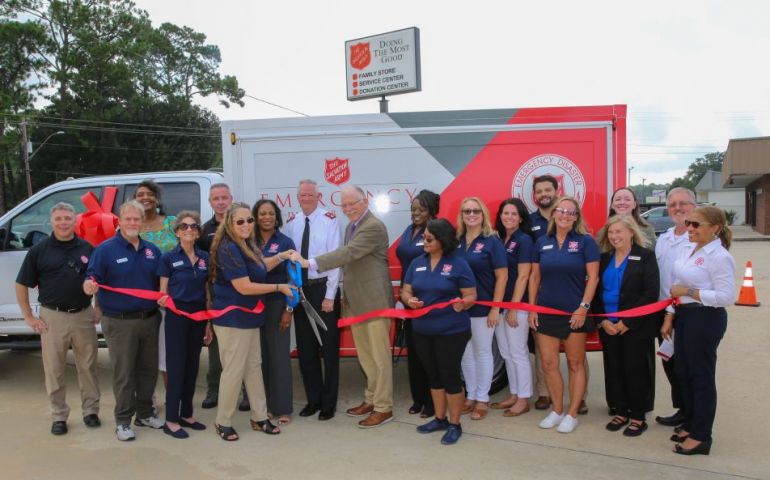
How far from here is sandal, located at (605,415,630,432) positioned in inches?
174

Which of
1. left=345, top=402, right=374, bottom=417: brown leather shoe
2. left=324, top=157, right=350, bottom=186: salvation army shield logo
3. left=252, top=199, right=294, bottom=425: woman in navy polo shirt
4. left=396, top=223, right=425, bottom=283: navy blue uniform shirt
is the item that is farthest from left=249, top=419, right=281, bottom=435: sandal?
left=324, top=157, right=350, bottom=186: salvation army shield logo

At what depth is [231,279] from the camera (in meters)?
4.16

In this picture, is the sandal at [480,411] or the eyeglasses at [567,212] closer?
the eyeglasses at [567,212]

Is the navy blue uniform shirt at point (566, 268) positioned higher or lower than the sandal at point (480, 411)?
higher

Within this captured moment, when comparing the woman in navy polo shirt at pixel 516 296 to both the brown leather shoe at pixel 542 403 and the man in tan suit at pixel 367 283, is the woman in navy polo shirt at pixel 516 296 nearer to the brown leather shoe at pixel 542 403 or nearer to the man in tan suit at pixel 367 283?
the brown leather shoe at pixel 542 403

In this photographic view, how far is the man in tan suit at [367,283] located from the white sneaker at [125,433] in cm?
175

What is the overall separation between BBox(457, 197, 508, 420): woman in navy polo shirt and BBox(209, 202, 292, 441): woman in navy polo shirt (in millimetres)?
1413

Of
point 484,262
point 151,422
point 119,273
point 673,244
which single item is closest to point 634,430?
point 673,244

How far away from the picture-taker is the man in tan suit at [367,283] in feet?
14.5

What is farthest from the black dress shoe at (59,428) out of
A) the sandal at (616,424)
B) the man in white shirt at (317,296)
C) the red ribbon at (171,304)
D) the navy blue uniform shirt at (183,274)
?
the sandal at (616,424)

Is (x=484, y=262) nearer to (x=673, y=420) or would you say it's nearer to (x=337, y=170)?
(x=337, y=170)

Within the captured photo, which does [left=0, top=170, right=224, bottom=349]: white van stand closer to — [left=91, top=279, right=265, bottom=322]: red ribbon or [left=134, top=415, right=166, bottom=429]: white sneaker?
[left=91, top=279, right=265, bottom=322]: red ribbon

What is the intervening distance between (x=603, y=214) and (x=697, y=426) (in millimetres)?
1802

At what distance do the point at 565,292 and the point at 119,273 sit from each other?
331 centimetres
